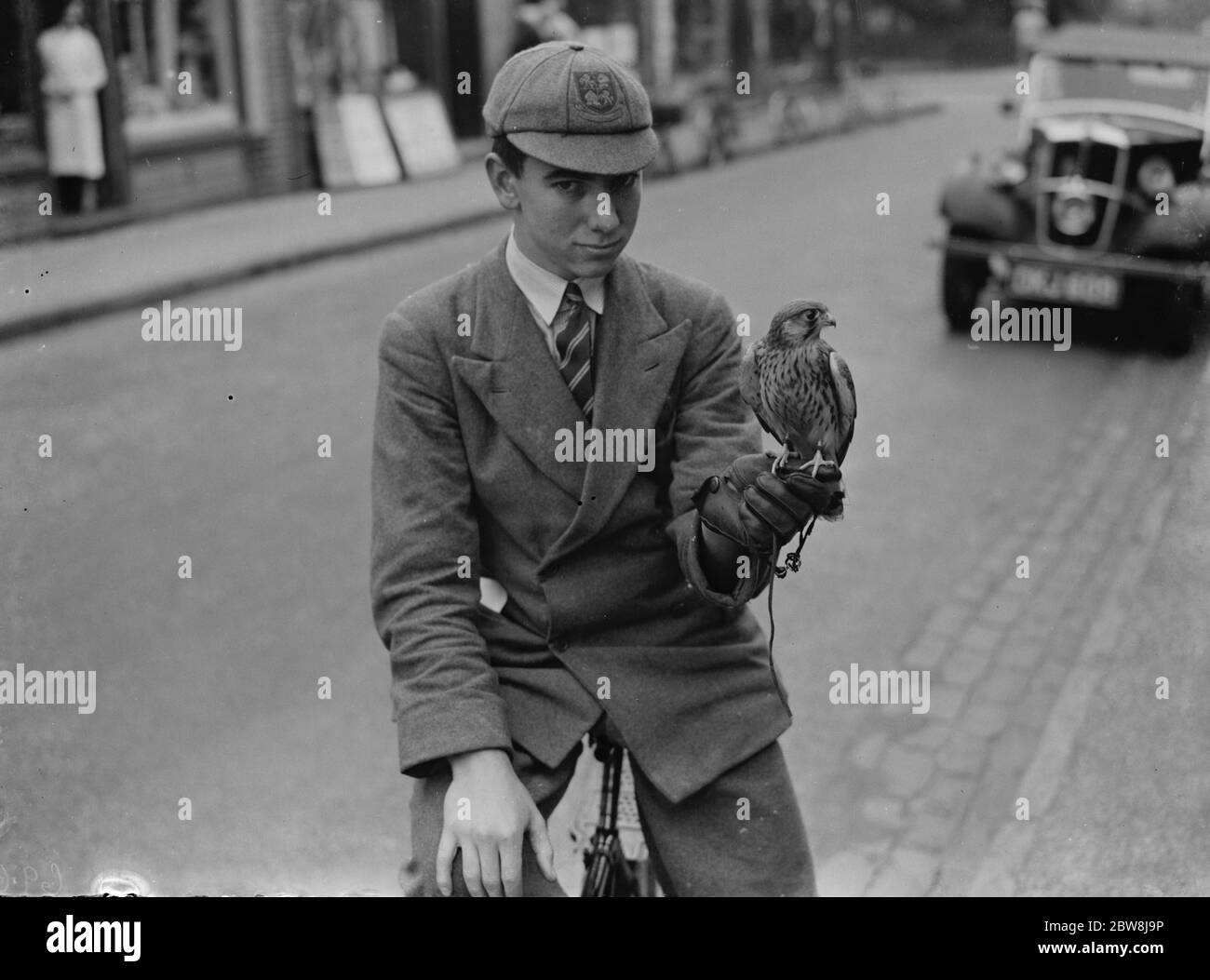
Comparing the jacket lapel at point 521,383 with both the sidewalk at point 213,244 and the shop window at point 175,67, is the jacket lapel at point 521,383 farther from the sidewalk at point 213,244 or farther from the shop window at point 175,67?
the shop window at point 175,67

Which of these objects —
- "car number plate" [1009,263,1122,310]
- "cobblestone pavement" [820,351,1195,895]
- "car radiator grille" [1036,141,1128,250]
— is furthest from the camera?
"car radiator grille" [1036,141,1128,250]

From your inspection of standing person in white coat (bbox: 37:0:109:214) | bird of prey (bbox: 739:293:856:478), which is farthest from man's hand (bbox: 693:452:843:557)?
standing person in white coat (bbox: 37:0:109:214)

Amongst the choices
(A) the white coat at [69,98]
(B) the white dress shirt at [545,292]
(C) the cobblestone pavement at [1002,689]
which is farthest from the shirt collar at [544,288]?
(A) the white coat at [69,98]

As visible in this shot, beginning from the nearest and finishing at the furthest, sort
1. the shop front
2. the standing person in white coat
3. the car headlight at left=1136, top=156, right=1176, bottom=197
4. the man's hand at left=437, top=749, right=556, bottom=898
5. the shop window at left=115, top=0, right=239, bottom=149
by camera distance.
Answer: the man's hand at left=437, top=749, right=556, bottom=898 < the car headlight at left=1136, top=156, right=1176, bottom=197 < the shop front < the standing person in white coat < the shop window at left=115, top=0, right=239, bottom=149

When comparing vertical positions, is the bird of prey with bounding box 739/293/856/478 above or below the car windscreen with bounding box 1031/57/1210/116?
above

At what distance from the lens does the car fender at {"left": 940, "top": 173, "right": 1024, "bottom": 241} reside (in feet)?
34.4

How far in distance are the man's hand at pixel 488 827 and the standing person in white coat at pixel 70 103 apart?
12.7 metres

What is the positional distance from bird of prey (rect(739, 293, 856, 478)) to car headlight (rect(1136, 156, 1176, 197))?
365 inches

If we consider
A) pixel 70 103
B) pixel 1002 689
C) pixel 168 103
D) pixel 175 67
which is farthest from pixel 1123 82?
pixel 175 67

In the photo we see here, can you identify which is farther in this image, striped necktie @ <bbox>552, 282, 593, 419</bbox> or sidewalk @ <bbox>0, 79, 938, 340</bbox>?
sidewalk @ <bbox>0, 79, 938, 340</bbox>

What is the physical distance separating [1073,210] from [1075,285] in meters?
1.22

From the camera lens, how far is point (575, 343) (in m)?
2.42

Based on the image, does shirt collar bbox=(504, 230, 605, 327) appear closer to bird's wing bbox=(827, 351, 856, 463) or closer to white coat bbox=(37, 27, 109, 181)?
bird's wing bbox=(827, 351, 856, 463)
